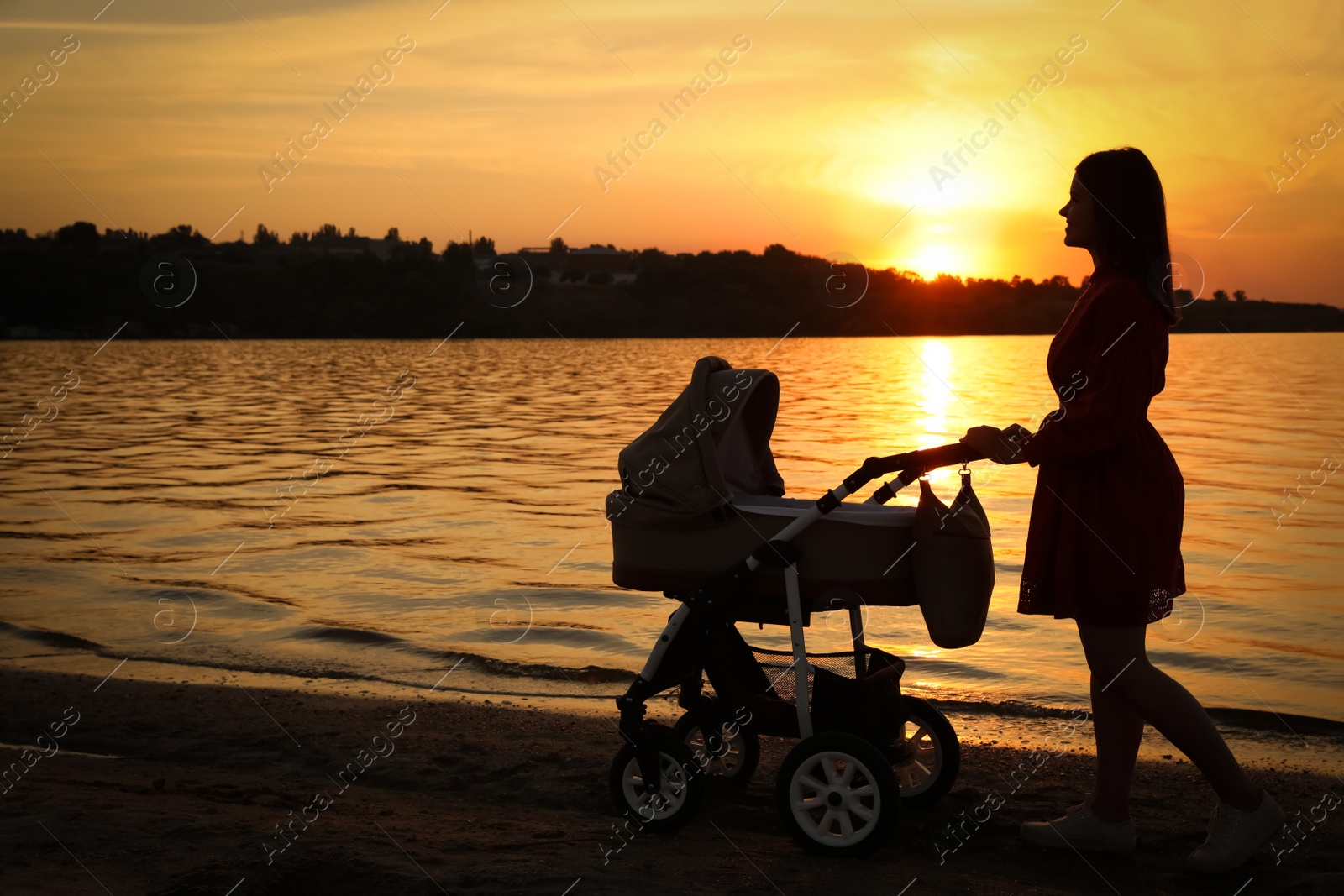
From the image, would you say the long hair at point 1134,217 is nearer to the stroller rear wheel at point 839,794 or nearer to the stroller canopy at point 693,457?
the stroller canopy at point 693,457

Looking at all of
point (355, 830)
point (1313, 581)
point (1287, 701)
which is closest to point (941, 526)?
point (355, 830)

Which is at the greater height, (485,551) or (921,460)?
(921,460)

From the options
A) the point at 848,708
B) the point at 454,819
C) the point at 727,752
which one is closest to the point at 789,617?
the point at 848,708

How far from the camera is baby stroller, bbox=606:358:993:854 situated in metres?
3.45

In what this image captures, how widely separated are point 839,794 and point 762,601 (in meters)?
0.66

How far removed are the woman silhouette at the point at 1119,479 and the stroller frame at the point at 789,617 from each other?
0.26m

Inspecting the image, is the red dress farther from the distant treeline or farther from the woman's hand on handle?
the distant treeline

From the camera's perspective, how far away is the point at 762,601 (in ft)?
12.2

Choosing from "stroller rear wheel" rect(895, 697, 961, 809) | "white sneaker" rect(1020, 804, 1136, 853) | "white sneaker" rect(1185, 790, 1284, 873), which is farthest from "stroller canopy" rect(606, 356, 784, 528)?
"white sneaker" rect(1185, 790, 1284, 873)

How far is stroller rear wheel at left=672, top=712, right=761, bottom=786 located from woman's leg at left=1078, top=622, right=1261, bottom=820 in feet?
4.20

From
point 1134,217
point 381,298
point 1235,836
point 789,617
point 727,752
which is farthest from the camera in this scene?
point 381,298

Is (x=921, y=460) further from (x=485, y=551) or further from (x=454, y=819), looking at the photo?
(x=485, y=551)

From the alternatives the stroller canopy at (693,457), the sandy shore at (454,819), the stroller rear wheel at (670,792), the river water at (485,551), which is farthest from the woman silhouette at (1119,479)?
the stroller rear wheel at (670,792)

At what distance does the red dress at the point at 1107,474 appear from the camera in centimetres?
312
